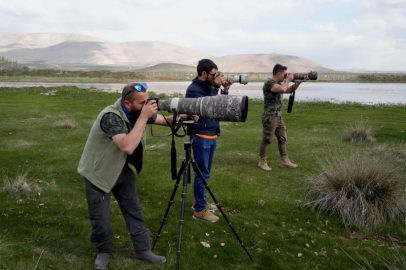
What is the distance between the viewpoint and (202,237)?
14.6ft

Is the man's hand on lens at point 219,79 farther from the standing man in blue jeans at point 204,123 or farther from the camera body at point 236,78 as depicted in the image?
the camera body at point 236,78

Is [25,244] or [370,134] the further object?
[370,134]

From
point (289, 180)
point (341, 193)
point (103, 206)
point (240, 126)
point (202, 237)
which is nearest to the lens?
point (103, 206)

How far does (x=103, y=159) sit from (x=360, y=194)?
3904 millimetres

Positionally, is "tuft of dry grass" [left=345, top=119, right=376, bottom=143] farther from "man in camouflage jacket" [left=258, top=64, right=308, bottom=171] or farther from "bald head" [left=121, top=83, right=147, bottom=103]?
"bald head" [left=121, top=83, right=147, bottom=103]

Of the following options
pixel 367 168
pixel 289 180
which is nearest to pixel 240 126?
pixel 289 180

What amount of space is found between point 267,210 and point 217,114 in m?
2.53

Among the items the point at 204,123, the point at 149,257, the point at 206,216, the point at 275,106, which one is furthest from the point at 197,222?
the point at 275,106

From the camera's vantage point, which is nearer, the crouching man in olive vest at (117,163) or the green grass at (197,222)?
the crouching man in olive vest at (117,163)

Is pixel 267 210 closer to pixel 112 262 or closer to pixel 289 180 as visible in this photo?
pixel 289 180

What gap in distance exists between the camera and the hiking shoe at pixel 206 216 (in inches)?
192

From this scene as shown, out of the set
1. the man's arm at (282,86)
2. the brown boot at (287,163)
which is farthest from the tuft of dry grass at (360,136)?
the man's arm at (282,86)

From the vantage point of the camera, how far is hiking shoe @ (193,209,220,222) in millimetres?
4883

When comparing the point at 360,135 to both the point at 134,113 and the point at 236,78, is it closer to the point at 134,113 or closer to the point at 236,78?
the point at 236,78
